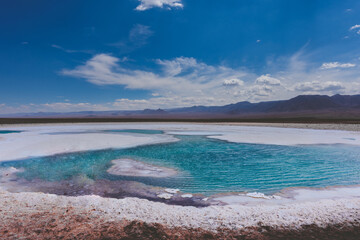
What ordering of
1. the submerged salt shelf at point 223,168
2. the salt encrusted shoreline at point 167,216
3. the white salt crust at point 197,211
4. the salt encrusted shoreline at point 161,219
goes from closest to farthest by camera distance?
the salt encrusted shoreline at point 161,219, the salt encrusted shoreline at point 167,216, the white salt crust at point 197,211, the submerged salt shelf at point 223,168

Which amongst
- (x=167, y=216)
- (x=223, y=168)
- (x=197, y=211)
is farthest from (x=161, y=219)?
(x=223, y=168)

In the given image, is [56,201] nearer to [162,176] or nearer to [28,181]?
[28,181]

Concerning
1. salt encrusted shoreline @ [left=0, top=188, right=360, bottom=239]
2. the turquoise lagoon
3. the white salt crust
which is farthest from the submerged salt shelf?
salt encrusted shoreline @ [left=0, top=188, right=360, bottom=239]

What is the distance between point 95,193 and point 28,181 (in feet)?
7.47

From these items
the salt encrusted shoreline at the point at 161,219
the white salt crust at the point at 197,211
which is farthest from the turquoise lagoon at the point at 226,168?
the salt encrusted shoreline at the point at 161,219

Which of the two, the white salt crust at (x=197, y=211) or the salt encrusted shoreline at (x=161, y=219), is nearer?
the salt encrusted shoreline at (x=161, y=219)

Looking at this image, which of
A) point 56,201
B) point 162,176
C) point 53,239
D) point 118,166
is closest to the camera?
point 53,239

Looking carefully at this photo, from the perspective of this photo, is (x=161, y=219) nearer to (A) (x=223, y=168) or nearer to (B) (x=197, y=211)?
(B) (x=197, y=211)

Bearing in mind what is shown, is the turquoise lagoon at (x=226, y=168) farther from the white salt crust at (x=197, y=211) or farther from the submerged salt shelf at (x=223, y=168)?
the white salt crust at (x=197, y=211)

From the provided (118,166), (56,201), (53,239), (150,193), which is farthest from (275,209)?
(118,166)

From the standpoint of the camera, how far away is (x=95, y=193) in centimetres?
474

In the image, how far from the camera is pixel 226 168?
22.7 feet

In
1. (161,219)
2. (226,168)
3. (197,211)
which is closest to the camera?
(161,219)

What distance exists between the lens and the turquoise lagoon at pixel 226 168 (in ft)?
17.8
